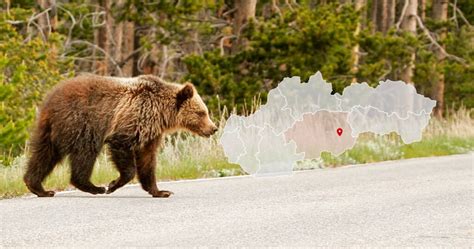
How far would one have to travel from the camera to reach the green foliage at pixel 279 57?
24.5 meters

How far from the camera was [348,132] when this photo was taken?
2138cm

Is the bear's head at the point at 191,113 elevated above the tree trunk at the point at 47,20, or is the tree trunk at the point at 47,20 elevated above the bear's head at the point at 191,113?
the tree trunk at the point at 47,20

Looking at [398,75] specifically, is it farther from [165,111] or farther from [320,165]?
[165,111]

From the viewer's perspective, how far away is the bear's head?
11.1 metres

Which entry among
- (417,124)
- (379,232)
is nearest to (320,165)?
(379,232)

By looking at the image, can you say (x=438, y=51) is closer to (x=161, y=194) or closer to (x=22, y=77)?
(x=22, y=77)

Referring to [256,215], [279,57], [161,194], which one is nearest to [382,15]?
[279,57]

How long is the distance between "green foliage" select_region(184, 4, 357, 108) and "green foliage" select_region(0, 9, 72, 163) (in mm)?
3381

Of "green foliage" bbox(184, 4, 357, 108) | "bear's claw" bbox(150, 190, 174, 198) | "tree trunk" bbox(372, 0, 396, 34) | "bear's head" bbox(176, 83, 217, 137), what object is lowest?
"bear's claw" bbox(150, 190, 174, 198)

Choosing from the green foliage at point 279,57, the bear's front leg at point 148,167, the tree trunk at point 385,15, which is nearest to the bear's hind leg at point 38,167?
the bear's front leg at point 148,167

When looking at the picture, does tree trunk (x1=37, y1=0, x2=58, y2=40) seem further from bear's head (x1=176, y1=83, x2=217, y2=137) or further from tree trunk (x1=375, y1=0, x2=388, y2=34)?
bear's head (x1=176, y1=83, x2=217, y2=137)

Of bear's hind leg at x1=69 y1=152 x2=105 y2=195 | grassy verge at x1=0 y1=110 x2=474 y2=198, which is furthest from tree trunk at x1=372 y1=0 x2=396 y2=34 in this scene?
bear's hind leg at x1=69 y1=152 x2=105 y2=195

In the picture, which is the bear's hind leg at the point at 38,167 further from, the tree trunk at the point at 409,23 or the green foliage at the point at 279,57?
the tree trunk at the point at 409,23

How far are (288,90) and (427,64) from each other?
25.3 ft
